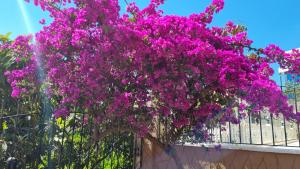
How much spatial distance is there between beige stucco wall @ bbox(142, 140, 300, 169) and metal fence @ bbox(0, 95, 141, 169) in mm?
370

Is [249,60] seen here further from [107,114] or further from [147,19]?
[107,114]

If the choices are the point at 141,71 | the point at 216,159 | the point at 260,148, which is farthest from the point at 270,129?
the point at 141,71

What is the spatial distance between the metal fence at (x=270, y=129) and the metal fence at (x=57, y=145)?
1.76 m

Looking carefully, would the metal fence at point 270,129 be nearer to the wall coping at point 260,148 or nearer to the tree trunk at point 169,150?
the wall coping at point 260,148

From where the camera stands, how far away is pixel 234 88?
11.5 ft

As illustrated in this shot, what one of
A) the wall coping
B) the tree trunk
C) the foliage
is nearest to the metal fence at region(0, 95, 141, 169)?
the foliage

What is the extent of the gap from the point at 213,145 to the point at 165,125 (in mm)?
727

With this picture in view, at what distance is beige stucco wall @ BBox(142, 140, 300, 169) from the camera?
135 inches

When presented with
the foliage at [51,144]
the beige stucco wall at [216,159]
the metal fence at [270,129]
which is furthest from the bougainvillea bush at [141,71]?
the foliage at [51,144]

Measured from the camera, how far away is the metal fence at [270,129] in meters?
3.65

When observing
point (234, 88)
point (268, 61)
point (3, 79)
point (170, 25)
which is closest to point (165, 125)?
point (234, 88)

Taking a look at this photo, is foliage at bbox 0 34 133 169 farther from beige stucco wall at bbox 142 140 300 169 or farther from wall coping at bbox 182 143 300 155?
wall coping at bbox 182 143 300 155

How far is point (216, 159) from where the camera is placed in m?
4.12

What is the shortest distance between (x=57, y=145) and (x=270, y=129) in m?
3.33
